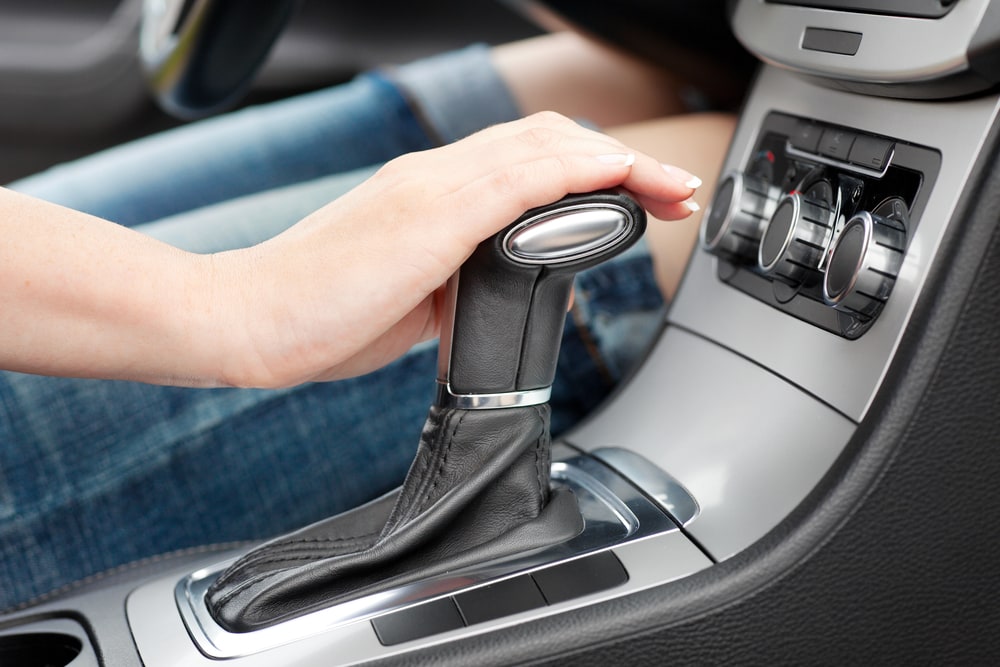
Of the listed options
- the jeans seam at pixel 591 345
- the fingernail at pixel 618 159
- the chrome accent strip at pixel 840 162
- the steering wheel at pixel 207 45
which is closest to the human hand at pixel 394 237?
the fingernail at pixel 618 159

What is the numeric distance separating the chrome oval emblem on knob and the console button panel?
0.11 m

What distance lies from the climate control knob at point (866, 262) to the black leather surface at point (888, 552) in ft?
0.07

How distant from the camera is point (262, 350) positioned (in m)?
0.44

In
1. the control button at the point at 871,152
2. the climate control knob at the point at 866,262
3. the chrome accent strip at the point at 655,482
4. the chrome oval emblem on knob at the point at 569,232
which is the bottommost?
the chrome accent strip at the point at 655,482

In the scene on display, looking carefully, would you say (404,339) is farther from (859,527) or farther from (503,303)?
(859,527)

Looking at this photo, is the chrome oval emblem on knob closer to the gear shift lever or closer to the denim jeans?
the gear shift lever

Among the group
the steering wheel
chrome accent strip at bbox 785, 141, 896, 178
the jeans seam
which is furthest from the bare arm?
the steering wheel

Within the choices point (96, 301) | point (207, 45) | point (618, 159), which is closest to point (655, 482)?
point (618, 159)

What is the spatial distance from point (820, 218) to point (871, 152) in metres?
0.04

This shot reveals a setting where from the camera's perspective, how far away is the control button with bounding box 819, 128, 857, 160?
503 millimetres

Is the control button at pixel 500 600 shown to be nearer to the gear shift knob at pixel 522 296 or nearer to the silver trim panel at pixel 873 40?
the gear shift knob at pixel 522 296

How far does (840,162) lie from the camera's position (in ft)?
1.65

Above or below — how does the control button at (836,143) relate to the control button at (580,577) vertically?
above

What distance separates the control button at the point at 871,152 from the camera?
48 centimetres
